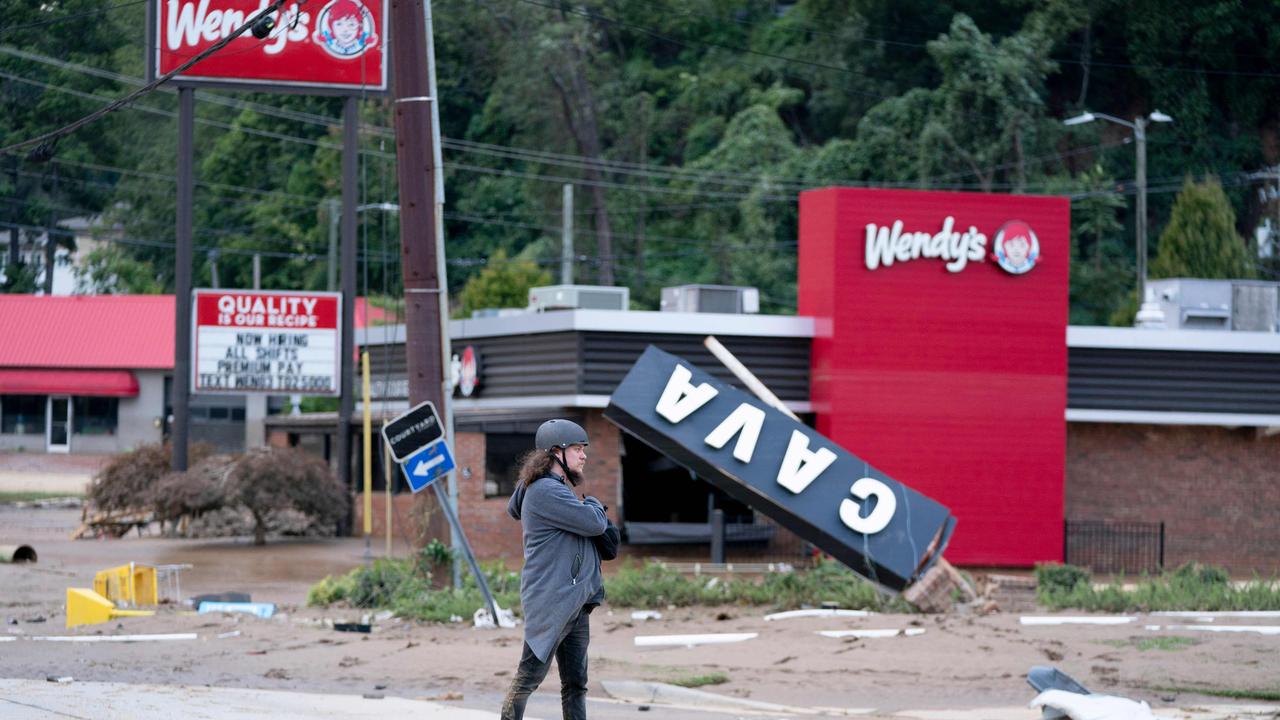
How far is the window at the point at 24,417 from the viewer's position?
65812 mm

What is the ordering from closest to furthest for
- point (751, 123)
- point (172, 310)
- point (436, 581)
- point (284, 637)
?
1. point (284, 637)
2. point (436, 581)
3. point (751, 123)
4. point (172, 310)

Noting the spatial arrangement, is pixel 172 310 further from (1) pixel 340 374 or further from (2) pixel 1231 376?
(2) pixel 1231 376

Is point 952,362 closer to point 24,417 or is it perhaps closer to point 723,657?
point 723,657

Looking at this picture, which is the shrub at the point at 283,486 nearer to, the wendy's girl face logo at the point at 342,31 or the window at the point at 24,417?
the wendy's girl face logo at the point at 342,31

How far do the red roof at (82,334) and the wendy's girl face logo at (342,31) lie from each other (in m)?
31.6

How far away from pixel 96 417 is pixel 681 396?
50.7 meters

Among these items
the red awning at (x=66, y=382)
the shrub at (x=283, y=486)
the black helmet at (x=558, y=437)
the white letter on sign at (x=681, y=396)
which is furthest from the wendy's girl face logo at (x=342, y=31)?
the red awning at (x=66, y=382)

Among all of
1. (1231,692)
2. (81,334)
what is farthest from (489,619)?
(81,334)

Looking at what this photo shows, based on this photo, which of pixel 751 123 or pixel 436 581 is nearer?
pixel 436 581

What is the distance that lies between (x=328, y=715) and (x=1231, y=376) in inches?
804

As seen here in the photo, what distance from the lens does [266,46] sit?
3077 cm

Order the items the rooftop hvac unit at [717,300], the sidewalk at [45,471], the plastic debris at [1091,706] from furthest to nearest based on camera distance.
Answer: the sidewalk at [45,471] < the rooftop hvac unit at [717,300] < the plastic debris at [1091,706]

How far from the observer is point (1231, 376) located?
2711 centimetres

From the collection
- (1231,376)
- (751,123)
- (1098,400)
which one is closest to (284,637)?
(1098,400)
